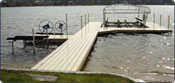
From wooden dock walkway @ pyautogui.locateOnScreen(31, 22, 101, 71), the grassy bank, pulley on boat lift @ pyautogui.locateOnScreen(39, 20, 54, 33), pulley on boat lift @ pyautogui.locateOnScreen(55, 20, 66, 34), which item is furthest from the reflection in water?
pulley on boat lift @ pyautogui.locateOnScreen(39, 20, 54, 33)

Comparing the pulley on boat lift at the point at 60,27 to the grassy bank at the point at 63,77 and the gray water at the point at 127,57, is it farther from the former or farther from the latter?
the grassy bank at the point at 63,77

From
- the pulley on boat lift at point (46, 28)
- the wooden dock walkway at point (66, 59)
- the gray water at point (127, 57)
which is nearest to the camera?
the wooden dock walkway at point (66, 59)

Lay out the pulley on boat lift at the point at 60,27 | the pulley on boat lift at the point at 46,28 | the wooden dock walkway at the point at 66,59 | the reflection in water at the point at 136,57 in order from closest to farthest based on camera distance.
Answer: the wooden dock walkway at the point at 66,59
the reflection in water at the point at 136,57
the pulley on boat lift at the point at 46,28
the pulley on boat lift at the point at 60,27

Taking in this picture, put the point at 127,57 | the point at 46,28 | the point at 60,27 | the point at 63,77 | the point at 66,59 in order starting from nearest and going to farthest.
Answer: the point at 63,77 → the point at 66,59 → the point at 127,57 → the point at 46,28 → the point at 60,27

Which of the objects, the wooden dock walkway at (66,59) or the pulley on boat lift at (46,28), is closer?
the wooden dock walkway at (66,59)

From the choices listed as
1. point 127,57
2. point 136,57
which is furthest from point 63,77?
point 136,57

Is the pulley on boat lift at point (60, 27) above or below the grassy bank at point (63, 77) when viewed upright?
above

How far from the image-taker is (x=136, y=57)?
41.9 feet

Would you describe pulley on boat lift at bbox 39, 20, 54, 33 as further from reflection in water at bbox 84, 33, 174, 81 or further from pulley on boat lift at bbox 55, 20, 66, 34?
reflection in water at bbox 84, 33, 174, 81

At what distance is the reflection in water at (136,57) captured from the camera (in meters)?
9.98

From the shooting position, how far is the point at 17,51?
14.6 meters

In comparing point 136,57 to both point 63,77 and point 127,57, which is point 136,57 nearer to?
point 127,57

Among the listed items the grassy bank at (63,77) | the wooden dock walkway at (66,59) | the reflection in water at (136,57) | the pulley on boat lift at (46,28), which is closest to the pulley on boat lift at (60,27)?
the pulley on boat lift at (46,28)

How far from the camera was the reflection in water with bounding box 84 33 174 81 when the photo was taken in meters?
9.98
